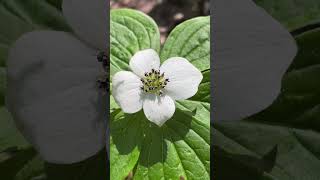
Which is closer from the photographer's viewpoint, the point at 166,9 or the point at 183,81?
the point at 183,81

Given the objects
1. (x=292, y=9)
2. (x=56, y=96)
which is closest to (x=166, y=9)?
(x=292, y=9)

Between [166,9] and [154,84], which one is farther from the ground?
[154,84]

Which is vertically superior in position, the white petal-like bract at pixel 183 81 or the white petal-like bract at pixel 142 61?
the white petal-like bract at pixel 142 61

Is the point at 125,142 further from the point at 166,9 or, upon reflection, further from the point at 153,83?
the point at 166,9

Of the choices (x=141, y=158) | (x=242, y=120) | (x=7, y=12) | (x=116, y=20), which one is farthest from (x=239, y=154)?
(x=7, y=12)

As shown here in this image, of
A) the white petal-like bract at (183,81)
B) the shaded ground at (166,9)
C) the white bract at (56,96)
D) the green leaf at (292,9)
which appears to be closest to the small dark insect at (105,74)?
the white bract at (56,96)

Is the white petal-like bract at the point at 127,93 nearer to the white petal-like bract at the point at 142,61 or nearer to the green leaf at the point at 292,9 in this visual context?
the white petal-like bract at the point at 142,61
